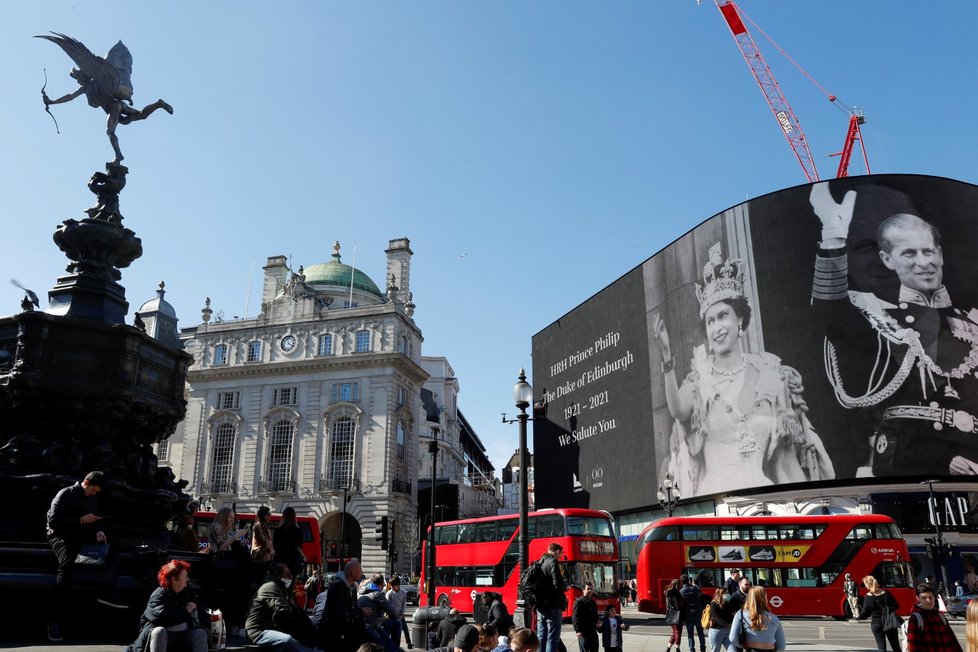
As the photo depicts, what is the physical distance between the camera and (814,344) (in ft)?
150

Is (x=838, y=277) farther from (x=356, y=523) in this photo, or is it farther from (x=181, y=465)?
(x=181, y=465)

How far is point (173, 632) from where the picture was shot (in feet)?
19.8

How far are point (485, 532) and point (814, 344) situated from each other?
26886mm

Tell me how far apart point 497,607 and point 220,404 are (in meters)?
54.0

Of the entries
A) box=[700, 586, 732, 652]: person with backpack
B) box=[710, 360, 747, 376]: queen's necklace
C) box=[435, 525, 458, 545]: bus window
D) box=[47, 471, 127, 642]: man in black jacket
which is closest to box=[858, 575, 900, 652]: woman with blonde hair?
box=[700, 586, 732, 652]: person with backpack

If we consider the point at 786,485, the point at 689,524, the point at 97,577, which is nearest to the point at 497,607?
the point at 97,577

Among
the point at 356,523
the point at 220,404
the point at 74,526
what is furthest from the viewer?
the point at 220,404

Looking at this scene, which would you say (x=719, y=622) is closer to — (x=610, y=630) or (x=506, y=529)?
(x=610, y=630)

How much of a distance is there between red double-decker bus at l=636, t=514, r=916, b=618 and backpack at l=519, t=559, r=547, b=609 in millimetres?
18784

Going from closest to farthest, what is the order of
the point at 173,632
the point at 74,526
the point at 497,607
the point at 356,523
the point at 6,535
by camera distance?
the point at 173,632 < the point at 74,526 < the point at 6,535 < the point at 497,607 < the point at 356,523

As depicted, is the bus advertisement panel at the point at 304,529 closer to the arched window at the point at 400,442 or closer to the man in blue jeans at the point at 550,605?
the man in blue jeans at the point at 550,605

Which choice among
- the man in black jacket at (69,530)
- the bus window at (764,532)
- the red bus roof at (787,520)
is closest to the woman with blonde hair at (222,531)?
the man in black jacket at (69,530)

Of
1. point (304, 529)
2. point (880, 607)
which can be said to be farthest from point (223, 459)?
point (880, 607)

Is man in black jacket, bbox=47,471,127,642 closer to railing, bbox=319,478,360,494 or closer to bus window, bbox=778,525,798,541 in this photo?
bus window, bbox=778,525,798,541
